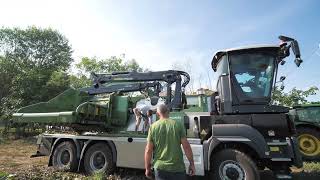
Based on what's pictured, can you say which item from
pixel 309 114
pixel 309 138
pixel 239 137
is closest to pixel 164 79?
pixel 239 137

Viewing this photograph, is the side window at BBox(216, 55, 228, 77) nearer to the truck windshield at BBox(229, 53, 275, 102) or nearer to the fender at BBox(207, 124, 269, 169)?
the truck windshield at BBox(229, 53, 275, 102)

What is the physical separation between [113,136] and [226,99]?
11.9ft

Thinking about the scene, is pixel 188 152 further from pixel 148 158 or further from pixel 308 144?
pixel 308 144

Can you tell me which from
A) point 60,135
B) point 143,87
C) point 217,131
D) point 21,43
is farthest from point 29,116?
point 21,43

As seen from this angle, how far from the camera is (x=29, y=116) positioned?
1094 cm

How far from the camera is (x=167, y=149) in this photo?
5.20m

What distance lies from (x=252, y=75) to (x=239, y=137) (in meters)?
1.61

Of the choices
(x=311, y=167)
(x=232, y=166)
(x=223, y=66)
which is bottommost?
(x=311, y=167)

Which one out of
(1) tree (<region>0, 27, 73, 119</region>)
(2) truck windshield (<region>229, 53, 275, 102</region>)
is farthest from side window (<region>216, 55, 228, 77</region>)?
(1) tree (<region>0, 27, 73, 119</region>)

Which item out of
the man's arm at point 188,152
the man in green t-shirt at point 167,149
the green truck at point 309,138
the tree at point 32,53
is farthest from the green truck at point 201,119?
the tree at point 32,53

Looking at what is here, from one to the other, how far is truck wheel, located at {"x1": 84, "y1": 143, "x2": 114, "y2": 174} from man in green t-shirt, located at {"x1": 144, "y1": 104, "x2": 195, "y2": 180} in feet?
15.4

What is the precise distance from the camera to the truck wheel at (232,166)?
7290mm

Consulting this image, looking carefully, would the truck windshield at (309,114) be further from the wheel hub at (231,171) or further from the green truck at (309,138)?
the wheel hub at (231,171)

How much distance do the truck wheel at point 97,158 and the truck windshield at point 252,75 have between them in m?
4.29
